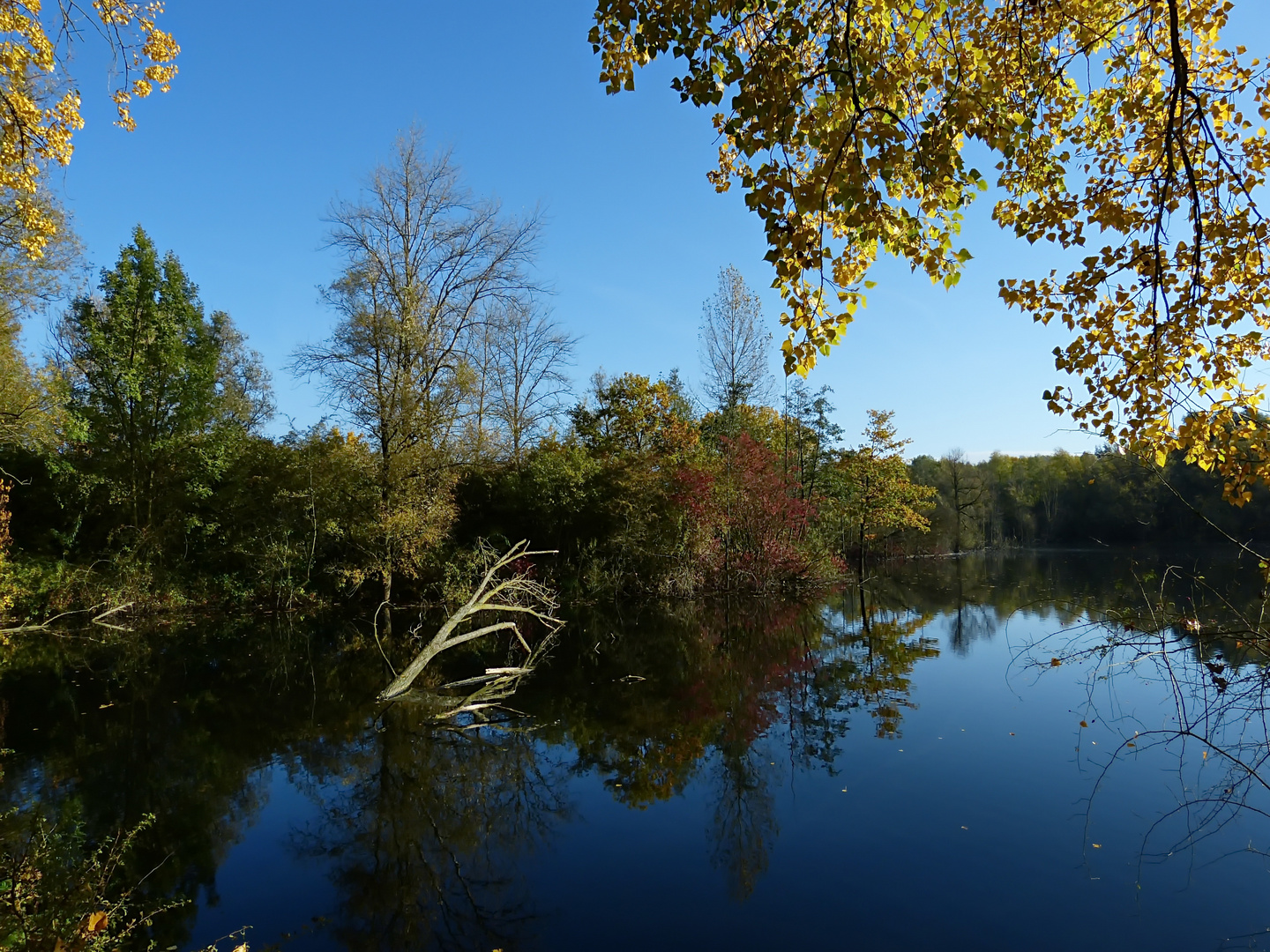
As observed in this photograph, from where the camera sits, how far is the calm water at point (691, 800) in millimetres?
3951

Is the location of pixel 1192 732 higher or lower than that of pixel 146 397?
lower

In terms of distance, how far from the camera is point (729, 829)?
5.12 meters

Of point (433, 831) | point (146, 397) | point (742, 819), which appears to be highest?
point (146, 397)

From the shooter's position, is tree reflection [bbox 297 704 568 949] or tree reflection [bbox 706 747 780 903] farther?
tree reflection [bbox 706 747 780 903]

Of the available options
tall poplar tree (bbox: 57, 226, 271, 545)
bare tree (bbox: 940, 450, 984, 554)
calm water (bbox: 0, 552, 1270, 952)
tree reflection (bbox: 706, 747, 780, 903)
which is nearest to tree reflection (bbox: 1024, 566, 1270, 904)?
calm water (bbox: 0, 552, 1270, 952)

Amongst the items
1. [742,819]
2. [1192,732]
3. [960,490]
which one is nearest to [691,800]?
[742,819]

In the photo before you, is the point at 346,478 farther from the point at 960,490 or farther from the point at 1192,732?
the point at 960,490

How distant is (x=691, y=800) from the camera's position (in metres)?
5.62

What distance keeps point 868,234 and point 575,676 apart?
8.14 meters

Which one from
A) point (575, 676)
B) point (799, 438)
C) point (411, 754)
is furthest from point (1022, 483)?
point (411, 754)

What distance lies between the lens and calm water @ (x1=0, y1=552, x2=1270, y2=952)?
395 centimetres

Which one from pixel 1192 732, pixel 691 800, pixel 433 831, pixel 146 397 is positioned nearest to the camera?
pixel 433 831

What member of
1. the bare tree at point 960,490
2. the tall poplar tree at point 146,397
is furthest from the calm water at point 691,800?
the bare tree at point 960,490

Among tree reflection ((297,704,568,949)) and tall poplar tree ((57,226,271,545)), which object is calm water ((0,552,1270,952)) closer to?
tree reflection ((297,704,568,949))
